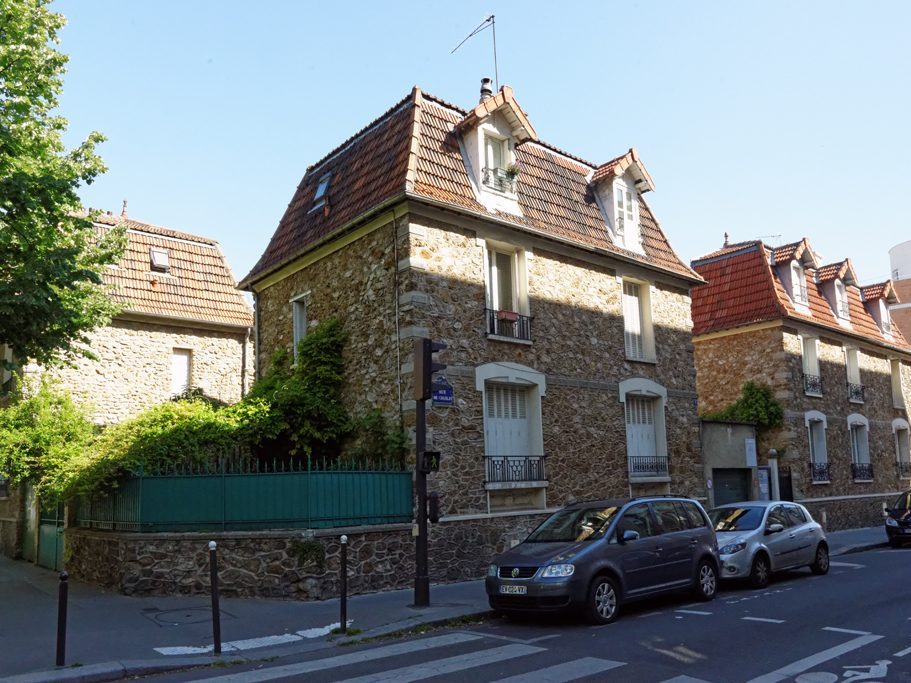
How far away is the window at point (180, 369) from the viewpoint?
21.7 m

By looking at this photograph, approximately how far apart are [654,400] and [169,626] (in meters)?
12.3

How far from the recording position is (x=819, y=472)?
24594mm

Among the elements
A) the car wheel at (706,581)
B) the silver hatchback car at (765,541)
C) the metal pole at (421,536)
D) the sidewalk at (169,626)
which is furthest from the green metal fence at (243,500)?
the silver hatchback car at (765,541)

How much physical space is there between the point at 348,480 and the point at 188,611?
3.06m

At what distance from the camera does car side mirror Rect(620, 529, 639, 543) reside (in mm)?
10336

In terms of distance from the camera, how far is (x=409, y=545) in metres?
13.1

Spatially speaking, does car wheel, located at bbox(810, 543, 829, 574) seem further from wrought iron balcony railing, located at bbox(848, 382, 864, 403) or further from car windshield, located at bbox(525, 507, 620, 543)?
wrought iron balcony railing, located at bbox(848, 382, 864, 403)

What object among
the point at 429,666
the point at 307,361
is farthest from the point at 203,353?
the point at 429,666

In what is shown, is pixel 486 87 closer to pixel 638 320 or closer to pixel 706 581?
pixel 638 320

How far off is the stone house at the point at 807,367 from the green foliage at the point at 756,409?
23cm

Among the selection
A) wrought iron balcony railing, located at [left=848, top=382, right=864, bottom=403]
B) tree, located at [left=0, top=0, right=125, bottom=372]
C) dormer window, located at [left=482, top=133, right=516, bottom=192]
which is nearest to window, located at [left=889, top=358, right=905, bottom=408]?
wrought iron balcony railing, located at [left=848, top=382, right=864, bottom=403]

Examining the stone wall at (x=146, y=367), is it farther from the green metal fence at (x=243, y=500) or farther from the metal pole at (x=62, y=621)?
the metal pole at (x=62, y=621)

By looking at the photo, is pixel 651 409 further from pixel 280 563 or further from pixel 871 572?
pixel 280 563

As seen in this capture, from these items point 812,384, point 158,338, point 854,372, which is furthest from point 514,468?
point 854,372
